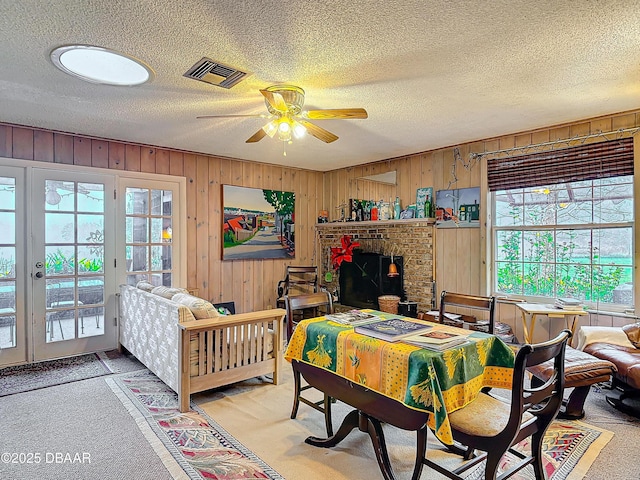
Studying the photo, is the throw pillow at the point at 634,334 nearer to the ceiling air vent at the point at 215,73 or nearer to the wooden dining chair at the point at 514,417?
the wooden dining chair at the point at 514,417

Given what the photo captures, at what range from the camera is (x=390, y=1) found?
1.79m

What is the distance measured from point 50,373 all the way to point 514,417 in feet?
12.9

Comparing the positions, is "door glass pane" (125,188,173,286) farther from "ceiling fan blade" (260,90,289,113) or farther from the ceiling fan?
"ceiling fan blade" (260,90,289,113)

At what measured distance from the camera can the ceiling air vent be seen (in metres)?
2.42

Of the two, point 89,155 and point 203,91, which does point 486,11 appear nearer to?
point 203,91

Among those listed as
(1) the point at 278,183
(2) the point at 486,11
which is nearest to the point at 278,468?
(2) the point at 486,11

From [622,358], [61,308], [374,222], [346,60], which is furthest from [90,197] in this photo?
[622,358]

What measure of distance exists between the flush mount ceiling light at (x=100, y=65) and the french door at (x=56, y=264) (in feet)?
6.15

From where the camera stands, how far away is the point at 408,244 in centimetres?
505

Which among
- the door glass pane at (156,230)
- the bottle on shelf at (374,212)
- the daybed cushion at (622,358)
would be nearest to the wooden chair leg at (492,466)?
the daybed cushion at (622,358)

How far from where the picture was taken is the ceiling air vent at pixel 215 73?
2424mm

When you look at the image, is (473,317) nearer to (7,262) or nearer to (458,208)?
(458,208)

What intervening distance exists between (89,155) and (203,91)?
212cm

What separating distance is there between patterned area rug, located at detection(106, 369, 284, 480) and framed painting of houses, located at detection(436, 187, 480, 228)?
→ 3392 millimetres
